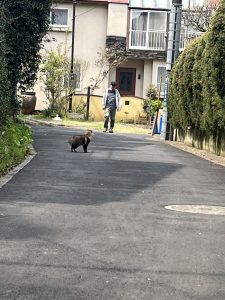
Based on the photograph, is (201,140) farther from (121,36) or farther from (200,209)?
(121,36)

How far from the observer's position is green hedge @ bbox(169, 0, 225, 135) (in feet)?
50.3

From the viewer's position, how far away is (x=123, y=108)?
3612 cm

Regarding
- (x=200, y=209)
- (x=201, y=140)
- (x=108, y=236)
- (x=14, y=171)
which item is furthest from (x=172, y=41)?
(x=108, y=236)

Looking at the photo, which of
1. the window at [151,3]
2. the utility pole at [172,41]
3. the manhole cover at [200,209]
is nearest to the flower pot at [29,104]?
the window at [151,3]

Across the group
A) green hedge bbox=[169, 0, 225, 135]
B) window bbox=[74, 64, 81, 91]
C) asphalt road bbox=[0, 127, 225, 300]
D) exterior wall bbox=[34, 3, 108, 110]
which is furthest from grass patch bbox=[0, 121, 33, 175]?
exterior wall bbox=[34, 3, 108, 110]

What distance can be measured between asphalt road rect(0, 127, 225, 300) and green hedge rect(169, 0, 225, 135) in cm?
380

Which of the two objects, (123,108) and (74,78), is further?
(123,108)

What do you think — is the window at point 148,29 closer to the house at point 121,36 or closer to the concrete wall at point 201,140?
the house at point 121,36

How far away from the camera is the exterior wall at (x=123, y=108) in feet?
118

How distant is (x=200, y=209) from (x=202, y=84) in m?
9.04

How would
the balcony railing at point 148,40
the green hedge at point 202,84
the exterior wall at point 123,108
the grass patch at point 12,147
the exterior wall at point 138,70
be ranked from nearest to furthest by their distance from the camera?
the grass patch at point 12,147
the green hedge at point 202,84
the exterior wall at point 123,108
the balcony railing at point 148,40
the exterior wall at point 138,70

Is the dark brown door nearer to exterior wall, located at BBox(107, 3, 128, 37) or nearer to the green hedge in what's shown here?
exterior wall, located at BBox(107, 3, 128, 37)

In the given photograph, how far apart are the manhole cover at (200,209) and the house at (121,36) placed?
2944 centimetres

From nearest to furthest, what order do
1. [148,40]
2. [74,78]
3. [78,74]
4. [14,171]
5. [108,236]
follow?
[108,236], [14,171], [74,78], [78,74], [148,40]
